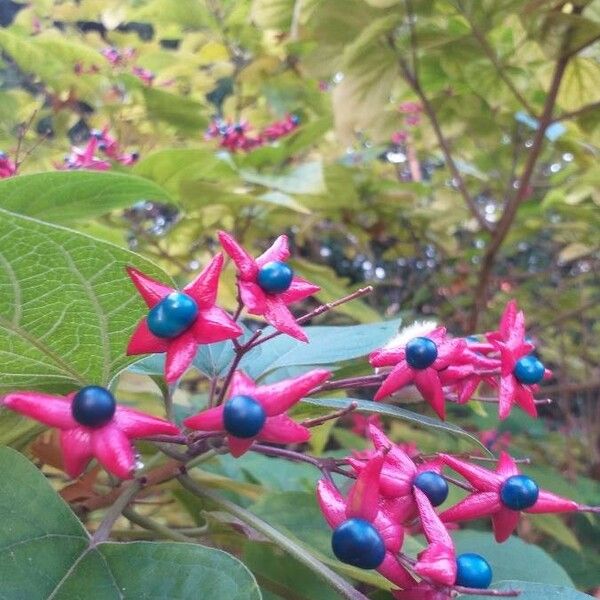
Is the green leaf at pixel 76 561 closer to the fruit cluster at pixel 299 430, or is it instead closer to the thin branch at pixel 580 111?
the fruit cluster at pixel 299 430

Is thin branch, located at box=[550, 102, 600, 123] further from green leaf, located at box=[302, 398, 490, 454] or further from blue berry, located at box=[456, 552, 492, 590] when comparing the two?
blue berry, located at box=[456, 552, 492, 590]

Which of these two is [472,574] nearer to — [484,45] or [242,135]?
[484,45]

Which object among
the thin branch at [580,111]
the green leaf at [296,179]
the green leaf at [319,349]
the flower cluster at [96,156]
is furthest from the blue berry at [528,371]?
the thin branch at [580,111]

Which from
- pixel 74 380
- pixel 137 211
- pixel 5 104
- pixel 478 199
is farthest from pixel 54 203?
pixel 478 199

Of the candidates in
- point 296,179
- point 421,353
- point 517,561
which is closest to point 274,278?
point 421,353

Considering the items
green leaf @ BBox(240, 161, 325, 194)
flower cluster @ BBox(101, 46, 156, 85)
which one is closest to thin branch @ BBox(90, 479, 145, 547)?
green leaf @ BBox(240, 161, 325, 194)

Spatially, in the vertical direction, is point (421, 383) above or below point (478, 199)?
above

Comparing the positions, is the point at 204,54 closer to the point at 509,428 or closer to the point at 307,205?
the point at 307,205
